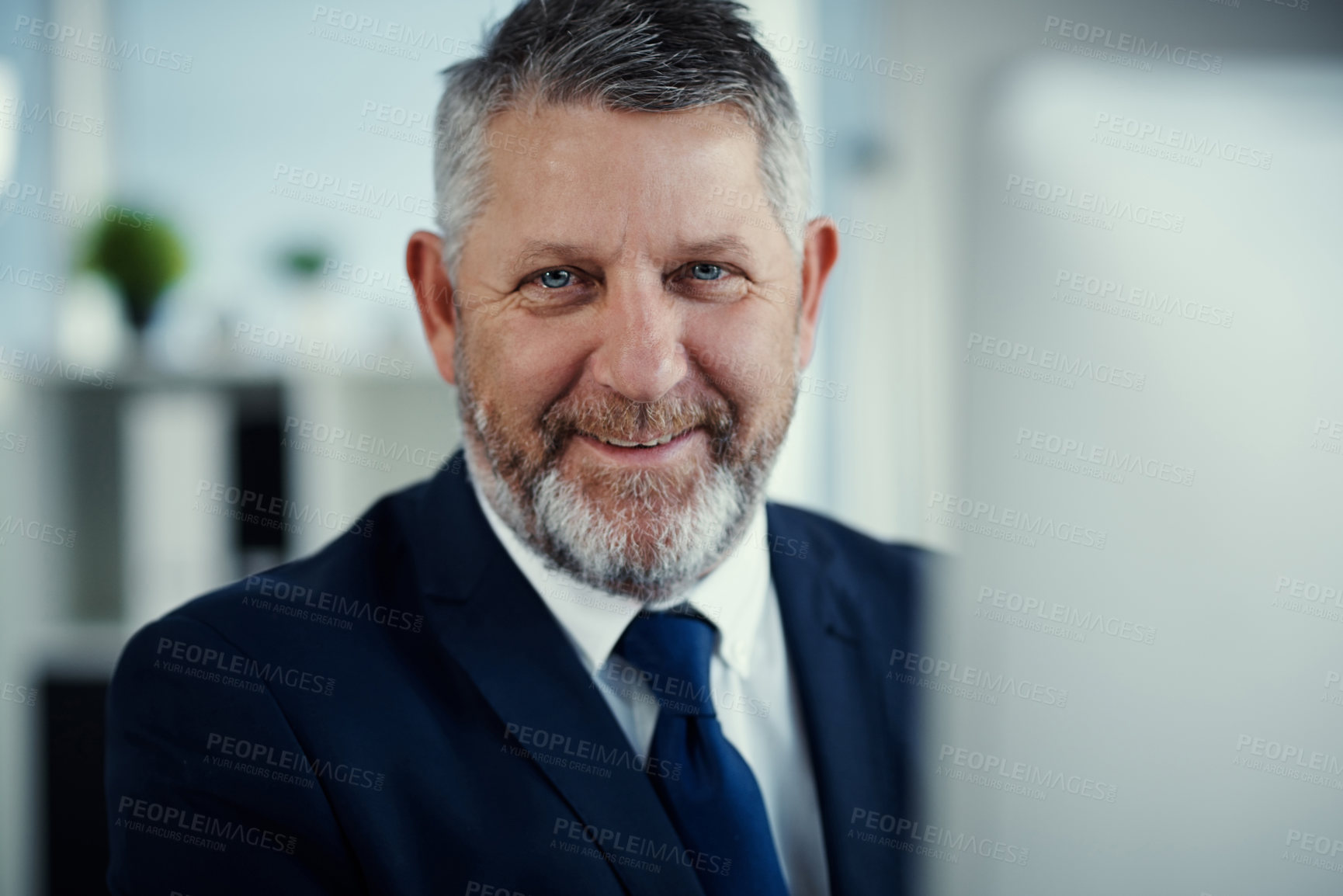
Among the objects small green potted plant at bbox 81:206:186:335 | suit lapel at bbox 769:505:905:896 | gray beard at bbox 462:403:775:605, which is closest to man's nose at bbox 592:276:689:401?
gray beard at bbox 462:403:775:605

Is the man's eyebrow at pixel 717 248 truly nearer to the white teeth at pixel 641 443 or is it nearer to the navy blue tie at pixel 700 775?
the white teeth at pixel 641 443

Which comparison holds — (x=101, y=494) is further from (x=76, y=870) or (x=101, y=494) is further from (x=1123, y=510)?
(x=1123, y=510)

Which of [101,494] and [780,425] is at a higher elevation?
[780,425]

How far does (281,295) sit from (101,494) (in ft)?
1.82

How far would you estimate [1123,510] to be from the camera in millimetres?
1011

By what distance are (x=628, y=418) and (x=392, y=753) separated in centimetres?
38

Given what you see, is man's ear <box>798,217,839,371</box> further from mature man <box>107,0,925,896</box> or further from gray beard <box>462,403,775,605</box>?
gray beard <box>462,403,775,605</box>

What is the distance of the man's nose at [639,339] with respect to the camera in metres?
0.83

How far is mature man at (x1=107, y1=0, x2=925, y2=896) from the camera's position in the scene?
0.79m

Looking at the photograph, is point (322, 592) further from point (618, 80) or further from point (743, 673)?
point (618, 80)

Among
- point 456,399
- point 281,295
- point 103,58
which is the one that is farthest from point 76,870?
point 103,58

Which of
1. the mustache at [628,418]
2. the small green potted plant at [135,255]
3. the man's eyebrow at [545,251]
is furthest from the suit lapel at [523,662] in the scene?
the small green potted plant at [135,255]

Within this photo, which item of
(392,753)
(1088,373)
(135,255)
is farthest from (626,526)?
(135,255)

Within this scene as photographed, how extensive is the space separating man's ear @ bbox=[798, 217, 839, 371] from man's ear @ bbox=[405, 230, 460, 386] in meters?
0.38
